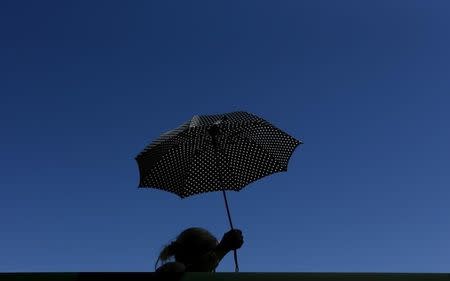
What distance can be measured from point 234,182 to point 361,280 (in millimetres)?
4260

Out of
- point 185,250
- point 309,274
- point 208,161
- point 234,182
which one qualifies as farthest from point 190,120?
point 309,274

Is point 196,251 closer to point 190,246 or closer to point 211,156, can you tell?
point 190,246

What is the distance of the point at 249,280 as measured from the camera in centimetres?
178

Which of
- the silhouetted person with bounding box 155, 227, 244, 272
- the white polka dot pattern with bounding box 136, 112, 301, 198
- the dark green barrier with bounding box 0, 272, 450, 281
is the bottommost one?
the dark green barrier with bounding box 0, 272, 450, 281

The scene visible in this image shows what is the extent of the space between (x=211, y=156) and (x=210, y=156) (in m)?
0.02

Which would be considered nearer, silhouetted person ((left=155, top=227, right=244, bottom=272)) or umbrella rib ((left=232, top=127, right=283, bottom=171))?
silhouetted person ((left=155, top=227, right=244, bottom=272))

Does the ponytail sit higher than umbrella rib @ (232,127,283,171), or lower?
lower

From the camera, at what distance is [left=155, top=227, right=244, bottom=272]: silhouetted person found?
3.60 m

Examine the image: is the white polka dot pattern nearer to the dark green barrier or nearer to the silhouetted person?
the silhouetted person

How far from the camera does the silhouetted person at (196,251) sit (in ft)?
11.8

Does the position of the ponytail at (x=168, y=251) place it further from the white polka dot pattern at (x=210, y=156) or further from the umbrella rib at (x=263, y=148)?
the umbrella rib at (x=263, y=148)

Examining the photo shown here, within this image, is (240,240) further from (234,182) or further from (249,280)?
(234,182)

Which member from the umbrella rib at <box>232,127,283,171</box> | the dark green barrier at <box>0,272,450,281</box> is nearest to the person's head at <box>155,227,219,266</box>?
the dark green barrier at <box>0,272,450,281</box>

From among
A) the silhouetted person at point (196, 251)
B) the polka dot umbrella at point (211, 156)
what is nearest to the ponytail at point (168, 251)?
the silhouetted person at point (196, 251)
